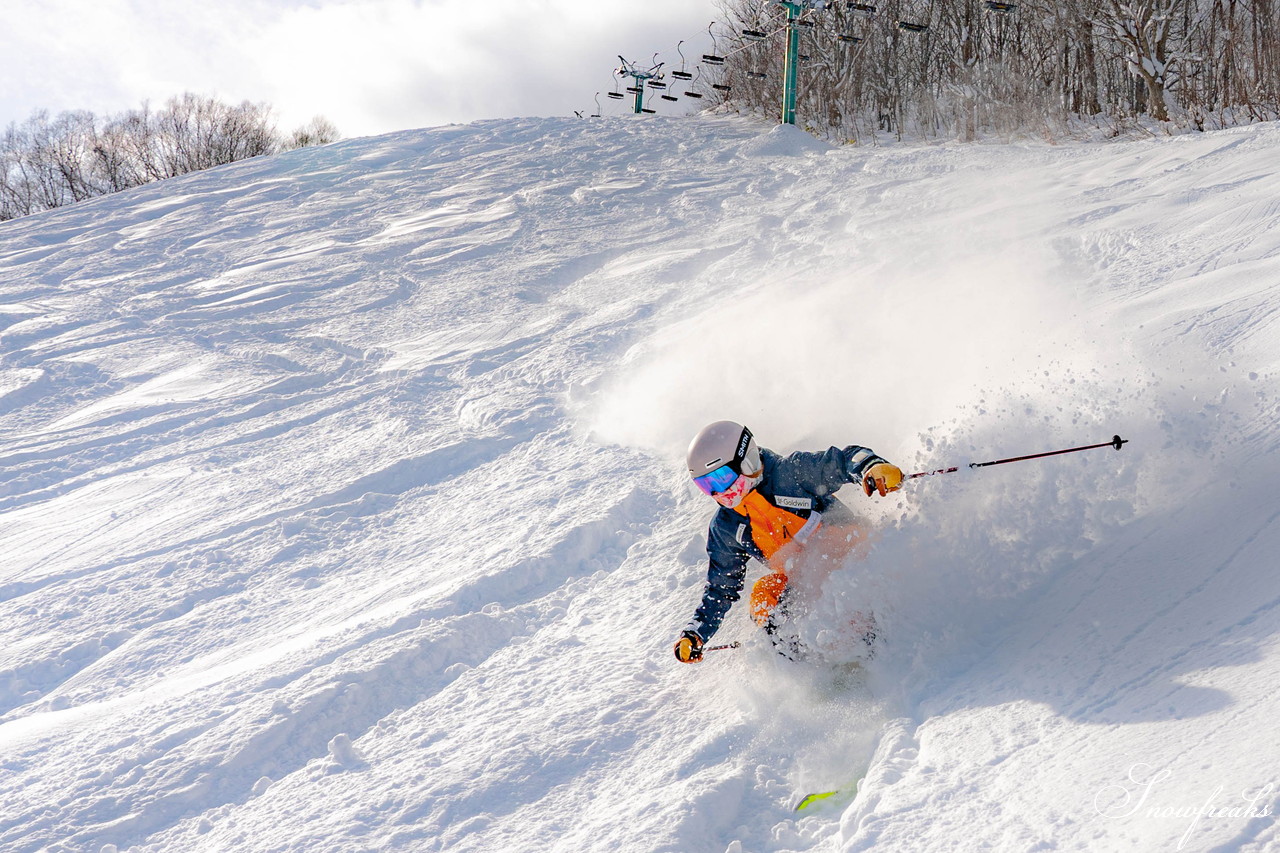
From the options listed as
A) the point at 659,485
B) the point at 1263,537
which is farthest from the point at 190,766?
the point at 1263,537

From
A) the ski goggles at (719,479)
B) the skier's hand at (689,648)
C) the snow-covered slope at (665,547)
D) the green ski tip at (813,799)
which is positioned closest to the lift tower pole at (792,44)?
the snow-covered slope at (665,547)

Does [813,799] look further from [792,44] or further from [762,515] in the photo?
[792,44]

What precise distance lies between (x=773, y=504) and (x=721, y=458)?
335 millimetres

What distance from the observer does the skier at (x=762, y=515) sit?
12.2 feet

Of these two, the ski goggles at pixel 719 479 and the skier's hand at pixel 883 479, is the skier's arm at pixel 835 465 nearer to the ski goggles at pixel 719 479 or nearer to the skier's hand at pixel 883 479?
the skier's hand at pixel 883 479

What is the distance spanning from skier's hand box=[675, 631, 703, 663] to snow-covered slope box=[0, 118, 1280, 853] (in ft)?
0.51

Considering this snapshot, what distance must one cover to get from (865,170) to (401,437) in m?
7.34

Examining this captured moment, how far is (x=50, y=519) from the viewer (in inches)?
232

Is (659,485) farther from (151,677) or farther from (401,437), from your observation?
(151,677)

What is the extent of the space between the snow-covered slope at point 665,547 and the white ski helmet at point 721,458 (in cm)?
61

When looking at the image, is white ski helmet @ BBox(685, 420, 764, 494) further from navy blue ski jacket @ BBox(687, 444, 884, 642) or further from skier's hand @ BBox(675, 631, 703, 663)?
skier's hand @ BBox(675, 631, 703, 663)

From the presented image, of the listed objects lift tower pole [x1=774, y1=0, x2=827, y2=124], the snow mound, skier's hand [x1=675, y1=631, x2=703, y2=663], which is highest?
lift tower pole [x1=774, y1=0, x2=827, y2=124]

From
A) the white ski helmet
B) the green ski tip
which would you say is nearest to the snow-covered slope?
the green ski tip

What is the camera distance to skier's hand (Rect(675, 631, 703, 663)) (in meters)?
3.62
